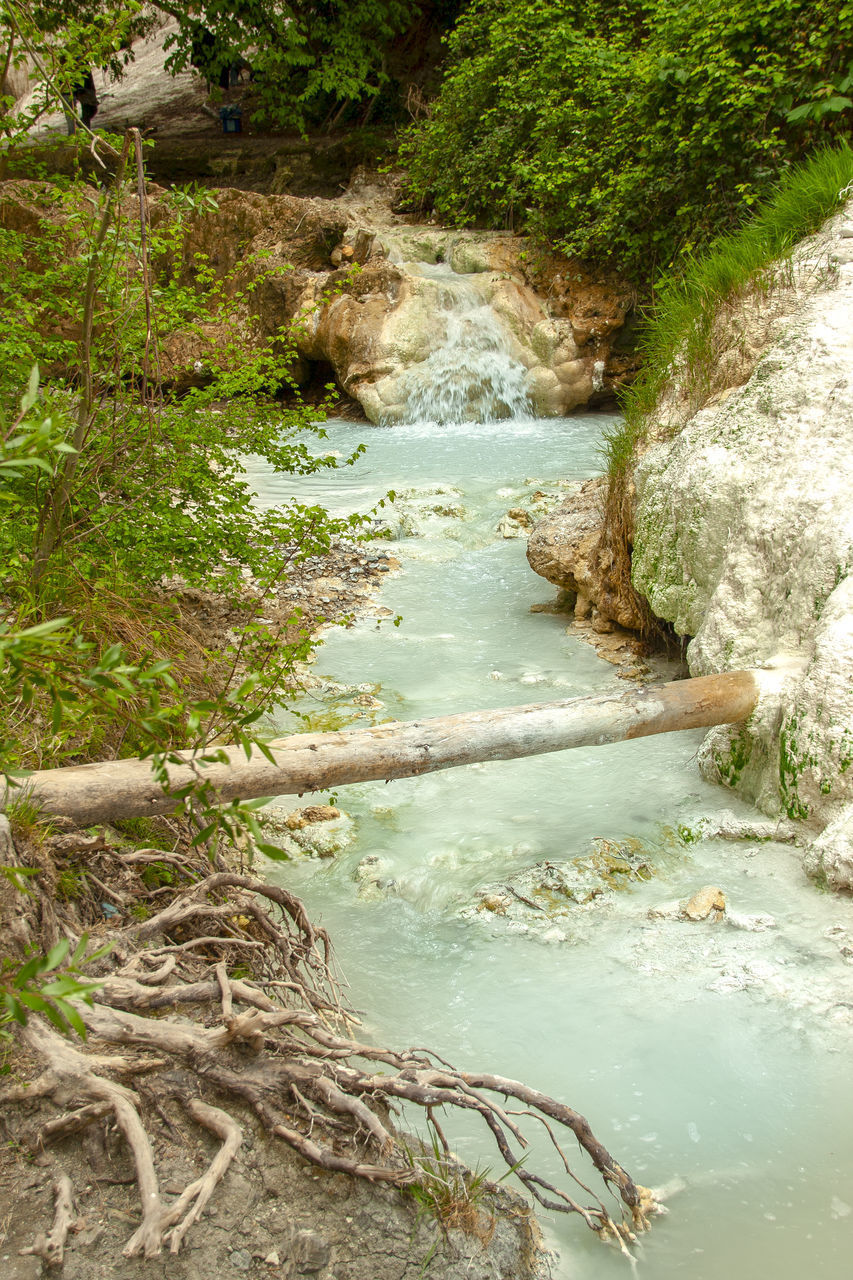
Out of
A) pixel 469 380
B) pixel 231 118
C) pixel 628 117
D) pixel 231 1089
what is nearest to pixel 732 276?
pixel 231 1089

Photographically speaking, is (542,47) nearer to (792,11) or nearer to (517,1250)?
(792,11)

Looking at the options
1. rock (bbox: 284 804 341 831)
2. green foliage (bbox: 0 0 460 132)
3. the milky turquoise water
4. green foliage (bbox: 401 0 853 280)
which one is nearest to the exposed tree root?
the milky turquoise water

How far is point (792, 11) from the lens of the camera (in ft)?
26.0

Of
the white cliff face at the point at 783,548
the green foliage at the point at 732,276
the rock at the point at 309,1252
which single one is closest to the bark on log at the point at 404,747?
the white cliff face at the point at 783,548

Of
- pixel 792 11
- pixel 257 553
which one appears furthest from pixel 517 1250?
pixel 792 11

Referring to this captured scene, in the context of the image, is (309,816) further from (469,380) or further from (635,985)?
(469,380)

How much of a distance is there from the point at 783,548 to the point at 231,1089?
128 inches

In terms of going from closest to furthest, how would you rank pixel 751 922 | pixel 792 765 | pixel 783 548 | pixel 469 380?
1. pixel 751 922
2. pixel 792 765
3. pixel 783 548
4. pixel 469 380

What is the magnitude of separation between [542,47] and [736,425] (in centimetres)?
931

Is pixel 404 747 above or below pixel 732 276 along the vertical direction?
below

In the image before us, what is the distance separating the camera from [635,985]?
3.04 metres

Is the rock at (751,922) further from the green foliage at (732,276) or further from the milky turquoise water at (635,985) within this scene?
the green foliage at (732,276)

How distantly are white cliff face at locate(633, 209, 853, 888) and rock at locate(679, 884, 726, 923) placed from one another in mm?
389

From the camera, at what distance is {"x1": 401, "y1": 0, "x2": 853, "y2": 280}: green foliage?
8102 millimetres
